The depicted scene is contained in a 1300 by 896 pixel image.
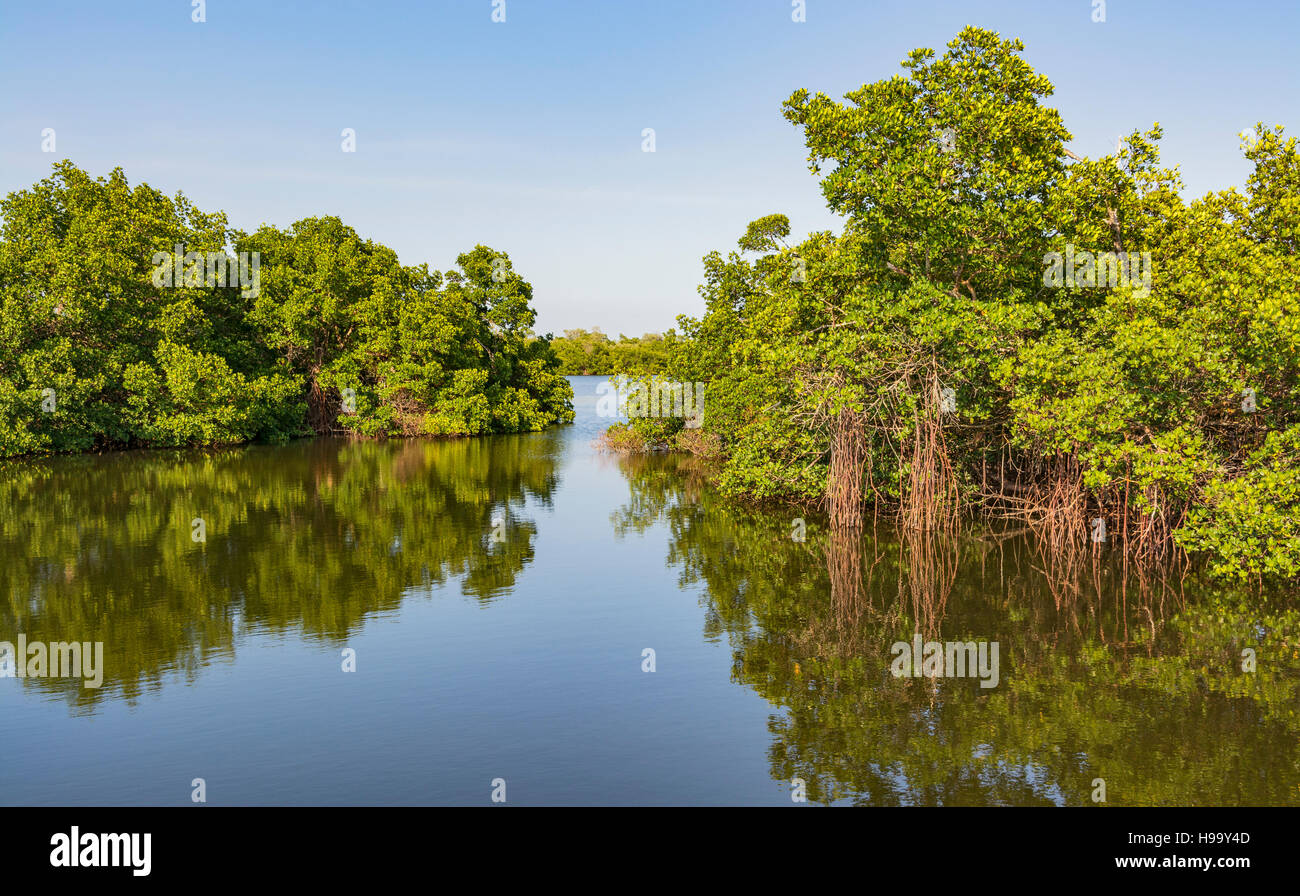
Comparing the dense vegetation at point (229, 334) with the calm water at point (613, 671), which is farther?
the dense vegetation at point (229, 334)

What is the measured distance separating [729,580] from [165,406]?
3073 centimetres

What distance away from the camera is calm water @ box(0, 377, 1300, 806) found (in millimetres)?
8289

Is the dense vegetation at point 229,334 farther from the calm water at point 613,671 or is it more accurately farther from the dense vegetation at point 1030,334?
the dense vegetation at point 1030,334

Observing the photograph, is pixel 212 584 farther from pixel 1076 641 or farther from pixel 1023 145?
pixel 1023 145

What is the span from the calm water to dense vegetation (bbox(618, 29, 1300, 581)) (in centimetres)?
161

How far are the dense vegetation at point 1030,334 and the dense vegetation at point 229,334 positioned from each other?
27.0m

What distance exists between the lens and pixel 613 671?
37.8 ft

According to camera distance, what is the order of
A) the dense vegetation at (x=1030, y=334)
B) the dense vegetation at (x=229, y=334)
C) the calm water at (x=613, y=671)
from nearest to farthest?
1. the calm water at (x=613, y=671)
2. the dense vegetation at (x=1030, y=334)
3. the dense vegetation at (x=229, y=334)

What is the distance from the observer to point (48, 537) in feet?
63.6

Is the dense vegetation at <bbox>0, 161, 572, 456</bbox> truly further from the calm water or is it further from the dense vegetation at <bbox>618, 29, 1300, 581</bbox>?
the dense vegetation at <bbox>618, 29, 1300, 581</bbox>

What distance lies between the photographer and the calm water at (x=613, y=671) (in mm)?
8289

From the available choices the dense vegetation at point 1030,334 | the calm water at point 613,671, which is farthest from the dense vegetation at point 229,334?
the dense vegetation at point 1030,334

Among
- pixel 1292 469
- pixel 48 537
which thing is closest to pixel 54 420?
pixel 48 537

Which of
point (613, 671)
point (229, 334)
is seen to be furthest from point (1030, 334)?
point (229, 334)
